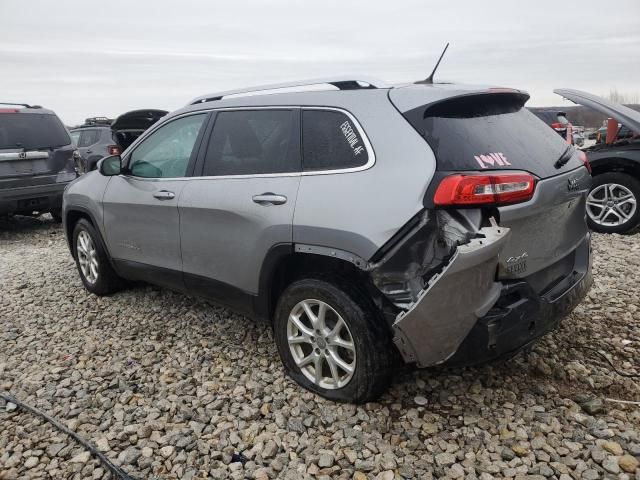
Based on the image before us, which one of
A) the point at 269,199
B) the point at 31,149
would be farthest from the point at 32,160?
the point at 269,199

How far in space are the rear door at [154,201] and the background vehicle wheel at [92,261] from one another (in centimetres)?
35

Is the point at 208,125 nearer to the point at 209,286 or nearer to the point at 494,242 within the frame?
the point at 209,286

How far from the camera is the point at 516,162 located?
8.16 feet

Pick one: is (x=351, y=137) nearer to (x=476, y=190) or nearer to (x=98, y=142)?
(x=476, y=190)

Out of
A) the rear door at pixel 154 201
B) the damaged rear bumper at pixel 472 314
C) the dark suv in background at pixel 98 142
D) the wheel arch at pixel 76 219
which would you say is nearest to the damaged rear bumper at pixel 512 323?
the damaged rear bumper at pixel 472 314

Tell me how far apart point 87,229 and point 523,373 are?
3847mm

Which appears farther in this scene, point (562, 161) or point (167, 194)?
point (167, 194)

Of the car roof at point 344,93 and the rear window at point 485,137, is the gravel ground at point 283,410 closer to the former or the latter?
the rear window at point 485,137

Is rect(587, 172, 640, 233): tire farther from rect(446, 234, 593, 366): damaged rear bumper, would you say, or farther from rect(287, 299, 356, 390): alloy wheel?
rect(287, 299, 356, 390): alloy wheel

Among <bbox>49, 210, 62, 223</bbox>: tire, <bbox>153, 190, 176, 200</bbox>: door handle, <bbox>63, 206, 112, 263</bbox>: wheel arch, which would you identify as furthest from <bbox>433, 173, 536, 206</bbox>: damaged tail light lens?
<bbox>49, 210, 62, 223</bbox>: tire

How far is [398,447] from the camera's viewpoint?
2.53 meters

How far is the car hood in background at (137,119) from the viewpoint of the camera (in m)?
8.59

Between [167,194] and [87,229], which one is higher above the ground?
[167,194]

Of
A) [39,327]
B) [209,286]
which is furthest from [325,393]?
[39,327]
